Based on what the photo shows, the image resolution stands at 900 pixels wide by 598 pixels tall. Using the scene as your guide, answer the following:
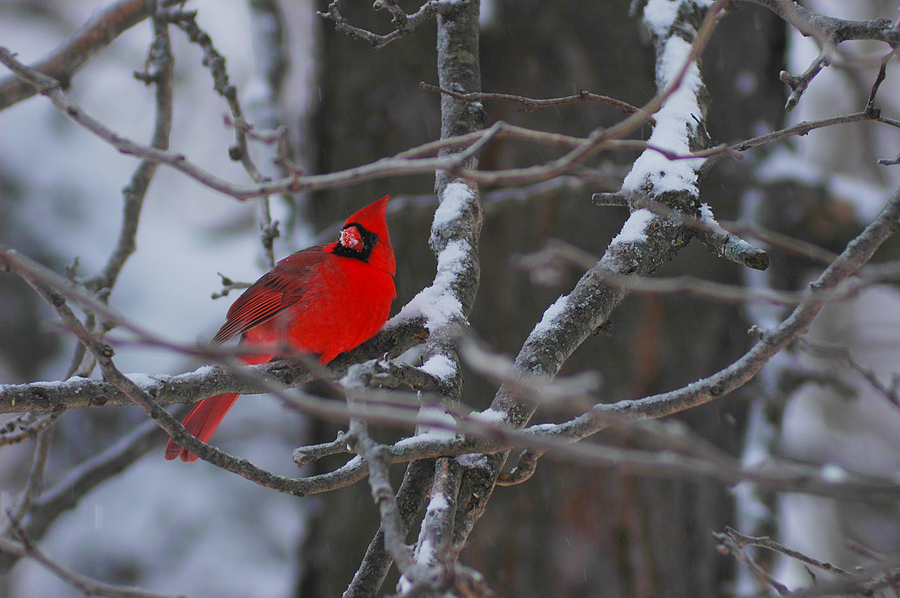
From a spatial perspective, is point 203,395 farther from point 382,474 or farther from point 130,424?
point 130,424

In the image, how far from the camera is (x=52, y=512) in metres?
3.31

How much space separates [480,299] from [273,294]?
1103 millimetres

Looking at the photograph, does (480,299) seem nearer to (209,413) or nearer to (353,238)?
(353,238)

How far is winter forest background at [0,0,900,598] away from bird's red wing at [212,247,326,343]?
175 mm

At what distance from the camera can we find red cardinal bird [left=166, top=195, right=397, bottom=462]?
269 cm

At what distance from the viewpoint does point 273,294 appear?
306 cm

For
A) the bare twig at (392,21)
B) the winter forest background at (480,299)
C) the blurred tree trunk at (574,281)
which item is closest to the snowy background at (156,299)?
the winter forest background at (480,299)

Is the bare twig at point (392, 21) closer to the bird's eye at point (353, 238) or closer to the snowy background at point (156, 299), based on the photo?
the bird's eye at point (353, 238)

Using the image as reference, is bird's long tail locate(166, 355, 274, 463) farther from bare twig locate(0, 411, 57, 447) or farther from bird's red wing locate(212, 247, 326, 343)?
bare twig locate(0, 411, 57, 447)

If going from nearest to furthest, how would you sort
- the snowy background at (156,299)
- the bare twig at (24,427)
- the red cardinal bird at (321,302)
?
1. the bare twig at (24,427)
2. the red cardinal bird at (321,302)
3. the snowy background at (156,299)

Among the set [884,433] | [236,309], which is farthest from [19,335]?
[884,433]

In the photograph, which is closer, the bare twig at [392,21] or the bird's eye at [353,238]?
the bare twig at [392,21]

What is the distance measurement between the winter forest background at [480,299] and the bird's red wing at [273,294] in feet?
0.57

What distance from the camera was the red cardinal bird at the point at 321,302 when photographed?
2.69 meters
